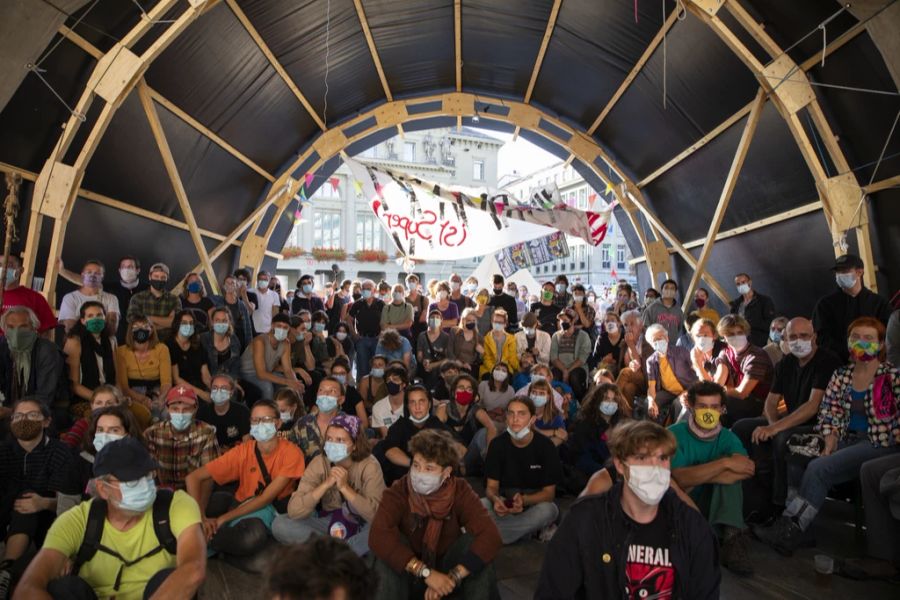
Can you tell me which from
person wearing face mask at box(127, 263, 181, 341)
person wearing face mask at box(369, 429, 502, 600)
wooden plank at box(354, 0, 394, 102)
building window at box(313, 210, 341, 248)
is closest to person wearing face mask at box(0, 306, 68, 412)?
person wearing face mask at box(127, 263, 181, 341)

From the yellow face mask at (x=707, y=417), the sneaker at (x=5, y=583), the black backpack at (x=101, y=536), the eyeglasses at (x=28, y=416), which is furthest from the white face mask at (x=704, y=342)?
the sneaker at (x=5, y=583)

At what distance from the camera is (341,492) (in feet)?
13.3

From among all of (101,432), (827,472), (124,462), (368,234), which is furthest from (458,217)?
(368,234)

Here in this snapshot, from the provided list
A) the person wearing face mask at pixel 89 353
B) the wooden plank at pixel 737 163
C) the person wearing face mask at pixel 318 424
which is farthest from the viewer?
the wooden plank at pixel 737 163

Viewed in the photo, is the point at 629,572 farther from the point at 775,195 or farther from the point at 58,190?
the point at 775,195

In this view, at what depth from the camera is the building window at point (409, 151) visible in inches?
1615

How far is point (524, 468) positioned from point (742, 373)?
8.26ft

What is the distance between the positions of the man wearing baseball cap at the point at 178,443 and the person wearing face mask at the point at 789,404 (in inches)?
171

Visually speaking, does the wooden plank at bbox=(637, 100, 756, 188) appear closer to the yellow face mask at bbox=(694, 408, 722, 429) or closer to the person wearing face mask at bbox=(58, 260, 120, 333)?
the yellow face mask at bbox=(694, 408, 722, 429)

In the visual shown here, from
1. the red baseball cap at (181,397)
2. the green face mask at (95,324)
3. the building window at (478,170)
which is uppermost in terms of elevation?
the building window at (478,170)

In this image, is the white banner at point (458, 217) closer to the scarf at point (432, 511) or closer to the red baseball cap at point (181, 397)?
the red baseball cap at point (181, 397)

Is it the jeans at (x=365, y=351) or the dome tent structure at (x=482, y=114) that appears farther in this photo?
the jeans at (x=365, y=351)

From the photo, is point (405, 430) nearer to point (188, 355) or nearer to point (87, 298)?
point (188, 355)

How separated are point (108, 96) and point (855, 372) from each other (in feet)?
23.8
